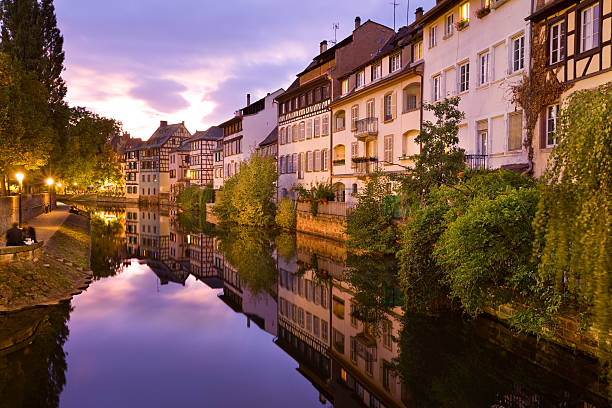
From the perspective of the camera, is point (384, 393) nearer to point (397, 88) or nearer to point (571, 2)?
point (571, 2)

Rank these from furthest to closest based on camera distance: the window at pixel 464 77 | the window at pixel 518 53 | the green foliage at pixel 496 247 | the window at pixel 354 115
→ the window at pixel 354 115 → the window at pixel 464 77 → the window at pixel 518 53 → the green foliage at pixel 496 247

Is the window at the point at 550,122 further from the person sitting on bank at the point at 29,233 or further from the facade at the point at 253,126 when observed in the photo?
the facade at the point at 253,126

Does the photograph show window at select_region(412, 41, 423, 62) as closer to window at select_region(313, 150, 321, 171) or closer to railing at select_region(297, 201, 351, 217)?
railing at select_region(297, 201, 351, 217)

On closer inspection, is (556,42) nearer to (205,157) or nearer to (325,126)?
(325,126)

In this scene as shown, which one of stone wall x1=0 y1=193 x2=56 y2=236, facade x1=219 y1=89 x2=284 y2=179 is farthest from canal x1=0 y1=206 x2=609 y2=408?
facade x1=219 y1=89 x2=284 y2=179

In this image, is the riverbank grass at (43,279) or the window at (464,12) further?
the window at (464,12)

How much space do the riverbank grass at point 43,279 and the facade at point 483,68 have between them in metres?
16.0

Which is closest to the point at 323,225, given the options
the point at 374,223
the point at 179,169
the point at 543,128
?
the point at 374,223

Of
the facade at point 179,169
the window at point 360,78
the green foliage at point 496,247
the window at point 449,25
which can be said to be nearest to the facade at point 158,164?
the facade at point 179,169

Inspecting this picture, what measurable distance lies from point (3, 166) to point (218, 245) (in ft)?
41.9

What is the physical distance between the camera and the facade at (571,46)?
513 inches

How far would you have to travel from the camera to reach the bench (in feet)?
44.0

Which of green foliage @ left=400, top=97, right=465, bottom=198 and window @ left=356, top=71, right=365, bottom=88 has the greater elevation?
window @ left=356, top=71, right=365, bottom=88

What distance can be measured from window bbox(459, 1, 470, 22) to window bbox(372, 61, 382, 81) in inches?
321
